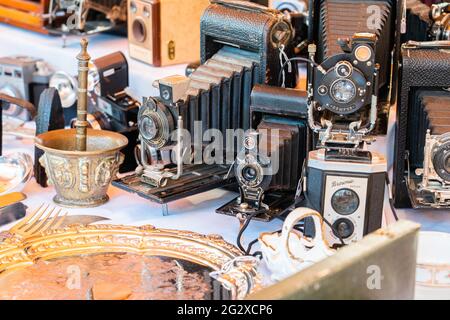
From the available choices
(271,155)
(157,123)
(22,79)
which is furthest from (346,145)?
(22,79)

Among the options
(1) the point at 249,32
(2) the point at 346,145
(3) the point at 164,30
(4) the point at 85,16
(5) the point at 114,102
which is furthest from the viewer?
(4) the point at 85,16

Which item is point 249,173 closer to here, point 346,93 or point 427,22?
point 346,93

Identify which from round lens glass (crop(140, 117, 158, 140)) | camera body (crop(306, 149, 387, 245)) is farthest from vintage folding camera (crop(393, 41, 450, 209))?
round lens glass (crop(140, 117, 158, 140))

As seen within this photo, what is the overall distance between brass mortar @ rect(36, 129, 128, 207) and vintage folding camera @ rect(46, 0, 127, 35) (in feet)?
3.51

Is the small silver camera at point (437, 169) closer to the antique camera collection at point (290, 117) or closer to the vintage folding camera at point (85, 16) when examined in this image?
the antique camera collection at point (290, 117)

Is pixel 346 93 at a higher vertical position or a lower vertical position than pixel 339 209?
higher

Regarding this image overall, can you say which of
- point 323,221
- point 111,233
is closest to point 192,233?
point 111,233

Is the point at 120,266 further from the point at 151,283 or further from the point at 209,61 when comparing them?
the point at 209,61

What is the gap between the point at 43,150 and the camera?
8.02 ft

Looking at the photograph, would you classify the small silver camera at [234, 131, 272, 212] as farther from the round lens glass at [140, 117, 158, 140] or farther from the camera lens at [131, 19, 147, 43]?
the camera lens at [131, 19, 147, 43]

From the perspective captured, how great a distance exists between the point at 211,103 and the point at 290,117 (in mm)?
241

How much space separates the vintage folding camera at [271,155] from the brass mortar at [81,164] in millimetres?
298

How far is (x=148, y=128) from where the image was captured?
2387mm

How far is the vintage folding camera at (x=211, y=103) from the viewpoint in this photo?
7.80 feet
